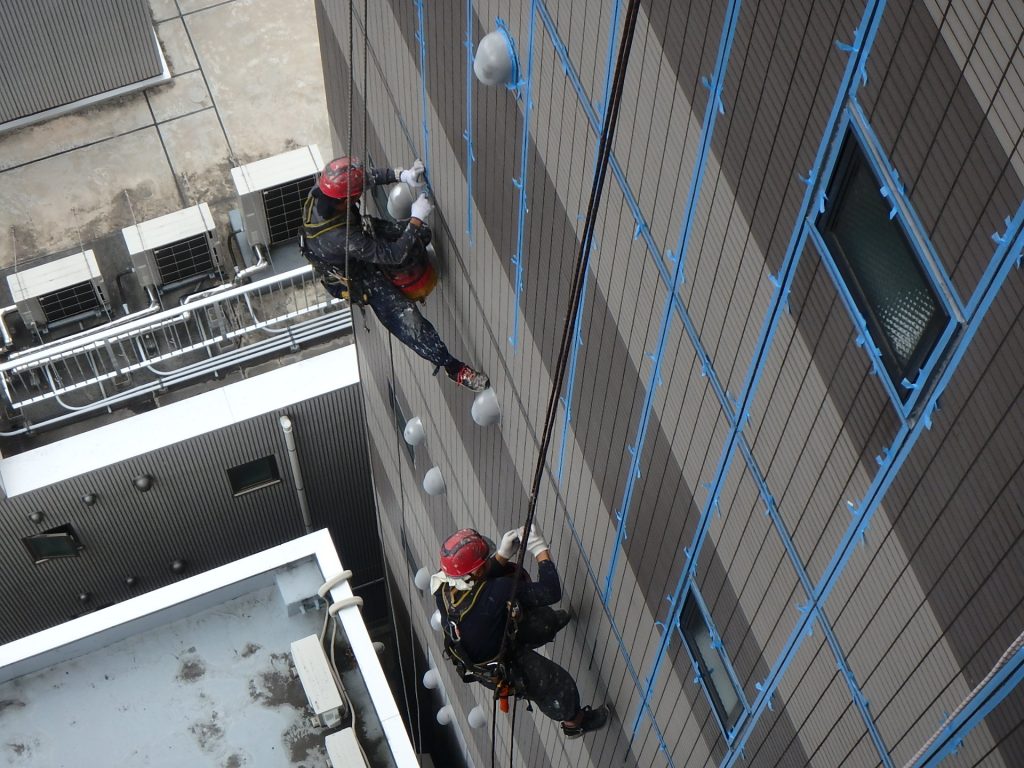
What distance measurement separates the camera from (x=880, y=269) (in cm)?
480

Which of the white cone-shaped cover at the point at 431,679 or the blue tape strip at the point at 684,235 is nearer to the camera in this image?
the blue tape strip at the point at 684,235

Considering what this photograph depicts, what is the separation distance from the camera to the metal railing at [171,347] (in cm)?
1702

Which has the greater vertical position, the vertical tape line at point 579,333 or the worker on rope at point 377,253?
the worker on rope at point 377,253

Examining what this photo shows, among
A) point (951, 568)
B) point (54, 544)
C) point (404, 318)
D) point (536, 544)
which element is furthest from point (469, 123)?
point (54, 544)

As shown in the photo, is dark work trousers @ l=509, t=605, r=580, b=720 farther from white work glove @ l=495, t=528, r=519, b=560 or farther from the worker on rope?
the worker on rope

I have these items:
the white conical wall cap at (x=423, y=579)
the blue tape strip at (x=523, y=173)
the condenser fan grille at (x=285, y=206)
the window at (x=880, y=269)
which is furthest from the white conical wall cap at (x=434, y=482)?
the window at (x=880, y=269)

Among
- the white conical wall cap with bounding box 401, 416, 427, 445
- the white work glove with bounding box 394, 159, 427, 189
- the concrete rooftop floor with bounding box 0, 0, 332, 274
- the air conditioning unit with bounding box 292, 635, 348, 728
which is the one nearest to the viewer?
the white work glove with bounding box 394, 159, 427, 189

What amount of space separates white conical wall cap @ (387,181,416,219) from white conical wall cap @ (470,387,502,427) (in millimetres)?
1709

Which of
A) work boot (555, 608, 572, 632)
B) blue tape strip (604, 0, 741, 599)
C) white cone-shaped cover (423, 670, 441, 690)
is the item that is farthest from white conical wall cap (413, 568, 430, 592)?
blue tape strip (604, 0, 741, 599)

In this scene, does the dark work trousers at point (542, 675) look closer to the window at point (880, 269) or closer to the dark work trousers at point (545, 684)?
the dark work trousers at point (545, 684)

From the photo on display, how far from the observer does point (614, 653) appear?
944cm

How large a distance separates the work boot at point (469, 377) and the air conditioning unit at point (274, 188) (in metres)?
7.86

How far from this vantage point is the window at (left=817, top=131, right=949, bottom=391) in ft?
15.1

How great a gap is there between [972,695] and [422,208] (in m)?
6.63
